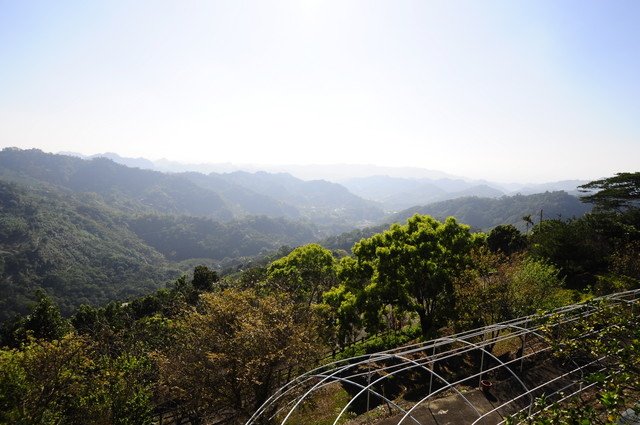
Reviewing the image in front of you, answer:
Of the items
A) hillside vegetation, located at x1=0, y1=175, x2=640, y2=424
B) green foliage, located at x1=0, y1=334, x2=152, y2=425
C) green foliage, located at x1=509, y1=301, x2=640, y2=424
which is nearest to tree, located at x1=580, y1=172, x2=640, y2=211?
hillside vegetation, located at x1=0, y1=175, x2=640, y2=424

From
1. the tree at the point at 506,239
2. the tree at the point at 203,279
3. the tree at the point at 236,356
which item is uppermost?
the tree at the point at 236,356

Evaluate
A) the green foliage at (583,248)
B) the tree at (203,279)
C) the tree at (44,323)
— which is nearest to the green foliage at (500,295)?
the green foliage at (583,248)

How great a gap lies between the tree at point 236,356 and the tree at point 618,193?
3782 centimetres

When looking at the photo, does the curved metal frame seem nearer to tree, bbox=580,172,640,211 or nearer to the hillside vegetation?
the hillside vegetation

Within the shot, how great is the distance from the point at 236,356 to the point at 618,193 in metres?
41.5

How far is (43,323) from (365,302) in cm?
3010

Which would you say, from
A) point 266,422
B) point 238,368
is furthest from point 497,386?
point 238,368

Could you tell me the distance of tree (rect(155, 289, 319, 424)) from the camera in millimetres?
13938

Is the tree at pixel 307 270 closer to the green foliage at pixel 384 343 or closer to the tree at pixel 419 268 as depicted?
the green foliage at pixel 384 343

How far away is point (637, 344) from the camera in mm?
5332

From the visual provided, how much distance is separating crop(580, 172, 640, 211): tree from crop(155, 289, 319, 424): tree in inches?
1489

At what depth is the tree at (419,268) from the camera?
69.2 ft

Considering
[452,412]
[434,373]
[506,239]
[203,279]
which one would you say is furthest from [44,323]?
[506,239]

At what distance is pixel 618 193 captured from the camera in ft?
121
